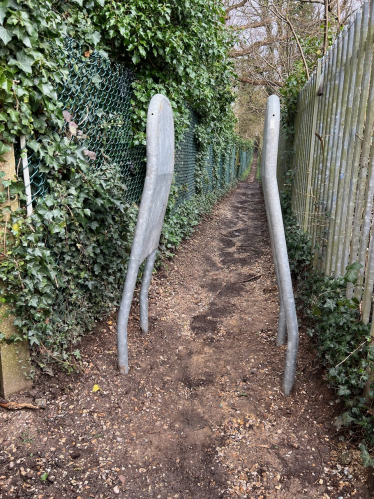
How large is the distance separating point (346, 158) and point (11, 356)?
2655mm

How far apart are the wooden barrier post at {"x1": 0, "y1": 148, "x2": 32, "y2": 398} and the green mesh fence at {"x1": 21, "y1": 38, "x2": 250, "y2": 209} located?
17 cm

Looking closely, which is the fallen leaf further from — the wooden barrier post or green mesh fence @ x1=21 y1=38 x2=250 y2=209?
green mesh fence @ x1=21 y1=38 x2=250 y2=209

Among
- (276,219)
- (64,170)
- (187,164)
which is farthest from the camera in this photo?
(187,164)

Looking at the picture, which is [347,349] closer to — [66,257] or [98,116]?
[66,257]

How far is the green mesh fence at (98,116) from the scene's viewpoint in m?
2.46

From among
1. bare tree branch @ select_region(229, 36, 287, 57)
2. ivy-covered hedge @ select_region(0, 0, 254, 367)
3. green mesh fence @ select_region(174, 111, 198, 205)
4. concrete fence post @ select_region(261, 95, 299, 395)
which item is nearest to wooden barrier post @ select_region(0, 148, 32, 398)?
ivy-covered hedge @ select_region(0, 0, 254, 367)

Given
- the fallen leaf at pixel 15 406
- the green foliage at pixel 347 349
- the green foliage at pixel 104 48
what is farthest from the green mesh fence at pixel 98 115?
the green foliage at pixel 347 349

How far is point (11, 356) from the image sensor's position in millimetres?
2213

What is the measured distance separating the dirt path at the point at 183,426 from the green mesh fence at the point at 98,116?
1400mm

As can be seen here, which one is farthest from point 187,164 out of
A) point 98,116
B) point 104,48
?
point 98,116

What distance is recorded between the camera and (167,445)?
6.92 feet

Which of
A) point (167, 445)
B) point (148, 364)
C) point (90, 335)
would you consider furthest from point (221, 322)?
point (167, 445)

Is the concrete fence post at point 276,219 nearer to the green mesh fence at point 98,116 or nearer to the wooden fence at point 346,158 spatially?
the wooden fence at point 346,158

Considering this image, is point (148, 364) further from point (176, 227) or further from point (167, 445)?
point (176, 227)
